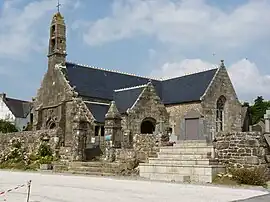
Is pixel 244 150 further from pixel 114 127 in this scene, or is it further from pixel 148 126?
pixel 148 126

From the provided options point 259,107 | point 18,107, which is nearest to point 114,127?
point 18,107

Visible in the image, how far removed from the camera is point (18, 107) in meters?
61.2

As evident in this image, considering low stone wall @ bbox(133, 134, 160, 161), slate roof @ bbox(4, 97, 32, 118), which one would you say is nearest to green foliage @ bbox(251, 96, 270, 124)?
slate roof @ bbox(4, 97, 32, 118)

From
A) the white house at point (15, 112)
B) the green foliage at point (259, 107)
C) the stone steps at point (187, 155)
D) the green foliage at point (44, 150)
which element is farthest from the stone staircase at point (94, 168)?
the green foliage at point (259, 107)

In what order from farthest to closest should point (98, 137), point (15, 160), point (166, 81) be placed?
point (166, 81) → point (98, 137) → point (15, 160)

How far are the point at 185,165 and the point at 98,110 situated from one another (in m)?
17.0

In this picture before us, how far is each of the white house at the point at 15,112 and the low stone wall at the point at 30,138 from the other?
29.6 m

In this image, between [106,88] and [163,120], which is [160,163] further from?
[106,88]

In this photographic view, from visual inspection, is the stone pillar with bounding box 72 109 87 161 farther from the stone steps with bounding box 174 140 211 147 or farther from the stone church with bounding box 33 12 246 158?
the stone steps with bounding box 174 140 211 147

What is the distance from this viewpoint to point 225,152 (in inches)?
653

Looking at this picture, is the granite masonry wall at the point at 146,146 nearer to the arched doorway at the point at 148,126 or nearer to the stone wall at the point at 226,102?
the arched doorway at the point at 148,126

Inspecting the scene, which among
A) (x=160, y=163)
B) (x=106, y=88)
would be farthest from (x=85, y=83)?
(x=160, y=163)

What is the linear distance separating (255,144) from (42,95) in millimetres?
25613

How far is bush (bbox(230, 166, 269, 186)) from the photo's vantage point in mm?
14305
